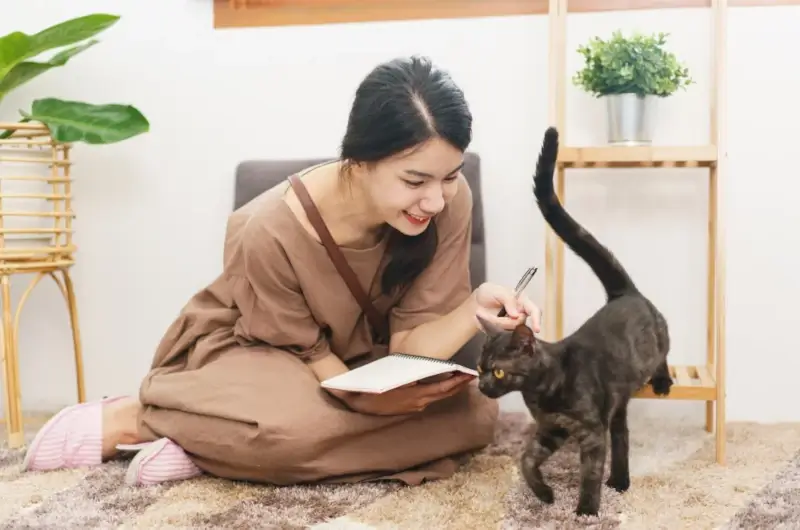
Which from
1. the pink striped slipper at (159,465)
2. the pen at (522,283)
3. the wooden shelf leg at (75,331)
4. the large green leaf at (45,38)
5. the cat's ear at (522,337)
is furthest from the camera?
the wooden shelf leg at (75,331)

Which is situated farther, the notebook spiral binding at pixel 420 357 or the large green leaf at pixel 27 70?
the large green leaf at pixel 27 70

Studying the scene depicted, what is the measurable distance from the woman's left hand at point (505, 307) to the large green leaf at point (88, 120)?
81 cm

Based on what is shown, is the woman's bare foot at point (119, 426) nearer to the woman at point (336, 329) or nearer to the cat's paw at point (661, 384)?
the woman at point (336, 329)

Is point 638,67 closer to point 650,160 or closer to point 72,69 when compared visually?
point 650,160

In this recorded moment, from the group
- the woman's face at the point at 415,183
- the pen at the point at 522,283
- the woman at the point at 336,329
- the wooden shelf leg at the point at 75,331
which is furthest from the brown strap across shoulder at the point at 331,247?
the wooden shelf leg at the point at 75,331

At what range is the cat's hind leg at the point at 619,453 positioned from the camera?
3.91ft

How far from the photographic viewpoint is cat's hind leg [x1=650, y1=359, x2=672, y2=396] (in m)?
1.33

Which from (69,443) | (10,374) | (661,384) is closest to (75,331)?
(10,374)

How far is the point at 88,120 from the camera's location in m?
1.61

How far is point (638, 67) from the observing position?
1.42 metres

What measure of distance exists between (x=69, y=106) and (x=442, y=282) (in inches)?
34.6

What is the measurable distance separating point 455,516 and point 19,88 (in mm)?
1408

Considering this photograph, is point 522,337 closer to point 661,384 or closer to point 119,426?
point 661,384

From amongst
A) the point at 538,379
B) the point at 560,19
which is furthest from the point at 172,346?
the point at 560,19
